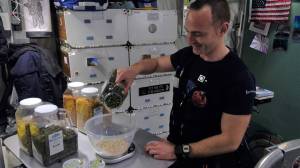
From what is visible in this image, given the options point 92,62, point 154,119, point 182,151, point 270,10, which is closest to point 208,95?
point 182,151

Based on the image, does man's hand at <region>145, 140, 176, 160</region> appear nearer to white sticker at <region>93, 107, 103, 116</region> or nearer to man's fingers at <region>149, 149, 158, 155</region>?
man's fingers at <region>149, 149, 158, 155</region>

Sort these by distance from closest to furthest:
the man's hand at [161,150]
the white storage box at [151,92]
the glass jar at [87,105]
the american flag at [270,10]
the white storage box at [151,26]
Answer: the man's hand at [161,150] → the glass jar at [87,105] → the white storage box at [151,26] → the white storage box at [151,92] → the american flag at [270,10]

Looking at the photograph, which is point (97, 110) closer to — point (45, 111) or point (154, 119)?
point (45, 111)

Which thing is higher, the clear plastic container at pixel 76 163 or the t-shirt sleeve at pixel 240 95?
the t-shirt sleeve at pixel 240 95

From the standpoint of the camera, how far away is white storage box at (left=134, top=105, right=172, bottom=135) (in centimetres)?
277

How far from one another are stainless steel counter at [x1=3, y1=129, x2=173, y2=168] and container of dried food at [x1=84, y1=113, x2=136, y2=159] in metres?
0.05

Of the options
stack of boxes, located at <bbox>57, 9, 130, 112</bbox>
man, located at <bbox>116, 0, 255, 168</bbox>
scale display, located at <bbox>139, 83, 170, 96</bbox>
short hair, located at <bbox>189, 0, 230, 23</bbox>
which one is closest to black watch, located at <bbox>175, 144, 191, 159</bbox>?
man, located at <bbox>116, 0, 255, 168</bbox>

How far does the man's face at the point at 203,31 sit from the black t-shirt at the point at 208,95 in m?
0.10

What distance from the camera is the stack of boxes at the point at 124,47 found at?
90.8 inches

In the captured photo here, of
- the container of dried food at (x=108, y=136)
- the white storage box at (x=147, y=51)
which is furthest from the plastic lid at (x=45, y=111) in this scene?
the white storage box at (x=147, y=51)

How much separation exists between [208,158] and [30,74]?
1.59 meters

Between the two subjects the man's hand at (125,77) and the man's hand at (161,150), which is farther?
the man's hand at (125,77)

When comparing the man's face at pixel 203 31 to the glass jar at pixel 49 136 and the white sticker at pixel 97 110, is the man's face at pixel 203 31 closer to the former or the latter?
the white sticker at pixel 97 110

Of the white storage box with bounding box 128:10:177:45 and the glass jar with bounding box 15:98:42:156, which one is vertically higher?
the white storage box with bounding box 128:10:177:45
